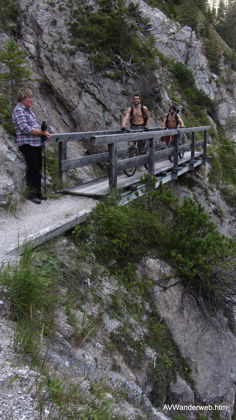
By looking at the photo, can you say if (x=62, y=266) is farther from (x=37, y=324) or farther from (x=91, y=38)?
(x=91, y=38)

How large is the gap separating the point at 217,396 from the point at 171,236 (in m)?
2.66

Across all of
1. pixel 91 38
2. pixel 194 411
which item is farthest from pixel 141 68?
pixel 194 411

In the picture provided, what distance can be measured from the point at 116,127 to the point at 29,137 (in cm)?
746

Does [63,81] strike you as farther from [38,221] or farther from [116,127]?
[38,221]

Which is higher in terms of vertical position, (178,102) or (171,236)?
(178,102)

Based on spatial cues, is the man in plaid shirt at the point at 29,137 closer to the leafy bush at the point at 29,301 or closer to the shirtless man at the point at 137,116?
the leafy bush at the point at 29,301

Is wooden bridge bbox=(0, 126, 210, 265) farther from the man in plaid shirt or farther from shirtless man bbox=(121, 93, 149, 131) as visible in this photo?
shirtless man bbox=(121, 93, 149, 131)

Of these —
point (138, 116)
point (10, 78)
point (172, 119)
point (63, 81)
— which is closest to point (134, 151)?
point (138, 116)

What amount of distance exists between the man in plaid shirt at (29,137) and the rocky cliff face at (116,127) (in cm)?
37

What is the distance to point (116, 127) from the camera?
14.4 metres

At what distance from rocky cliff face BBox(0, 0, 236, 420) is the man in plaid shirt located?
0.37m

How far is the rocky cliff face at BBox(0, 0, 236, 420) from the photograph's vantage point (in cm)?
423

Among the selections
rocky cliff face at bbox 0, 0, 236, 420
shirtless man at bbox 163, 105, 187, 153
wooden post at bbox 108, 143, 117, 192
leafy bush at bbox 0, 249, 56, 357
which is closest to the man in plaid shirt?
rocky cliff face at bbox 0, 0, 236, 420

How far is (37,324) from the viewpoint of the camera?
376cm
